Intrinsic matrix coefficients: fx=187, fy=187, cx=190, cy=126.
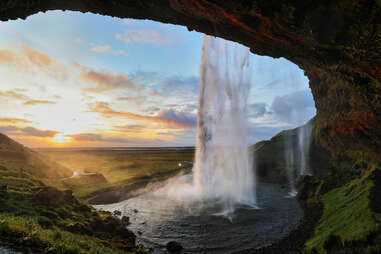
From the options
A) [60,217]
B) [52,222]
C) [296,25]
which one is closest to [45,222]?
[52,222]

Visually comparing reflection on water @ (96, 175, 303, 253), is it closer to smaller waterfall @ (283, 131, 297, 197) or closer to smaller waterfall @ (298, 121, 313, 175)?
smaller waterfall @ (283, 131, 297, 197)

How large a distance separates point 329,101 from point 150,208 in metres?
37.5

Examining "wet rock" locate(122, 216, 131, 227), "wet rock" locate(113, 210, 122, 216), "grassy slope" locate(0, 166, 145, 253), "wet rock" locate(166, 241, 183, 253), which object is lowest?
"wet rock" locate(113, 210, 122, 216)

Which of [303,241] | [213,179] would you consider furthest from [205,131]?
[303,241]

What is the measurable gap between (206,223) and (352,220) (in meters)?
18.5

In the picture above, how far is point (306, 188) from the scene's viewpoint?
145ft

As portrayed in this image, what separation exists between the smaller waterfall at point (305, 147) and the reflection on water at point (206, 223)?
104 ft

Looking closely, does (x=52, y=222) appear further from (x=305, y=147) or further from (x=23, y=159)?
(x=305, y=147)

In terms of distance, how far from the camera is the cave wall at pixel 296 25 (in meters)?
11.5

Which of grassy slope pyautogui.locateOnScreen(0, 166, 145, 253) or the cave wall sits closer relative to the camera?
the cave wall

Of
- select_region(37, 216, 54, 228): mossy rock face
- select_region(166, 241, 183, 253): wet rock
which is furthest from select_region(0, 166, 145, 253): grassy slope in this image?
select_region(166, 241, 183, 253): wet rock

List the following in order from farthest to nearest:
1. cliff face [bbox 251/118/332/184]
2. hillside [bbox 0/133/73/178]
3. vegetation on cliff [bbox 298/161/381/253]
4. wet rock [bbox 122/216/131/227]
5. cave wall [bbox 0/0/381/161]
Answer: cliff face [bbox 251/118/332/184]
hillside [bbox 0/133/73/178]
wet rock [bbox 122/216/131/227]
vegetation on cliff [bbox 298/161/381/253]
cave wall [bbox 0/0/381/161]

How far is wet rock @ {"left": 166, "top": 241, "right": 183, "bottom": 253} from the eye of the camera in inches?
880

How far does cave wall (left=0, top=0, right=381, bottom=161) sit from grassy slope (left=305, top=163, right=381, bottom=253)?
835 cm
